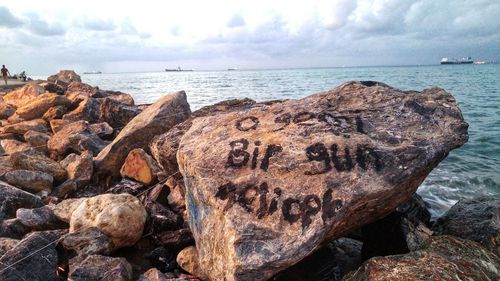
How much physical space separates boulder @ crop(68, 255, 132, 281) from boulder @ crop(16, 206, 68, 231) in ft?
4.42

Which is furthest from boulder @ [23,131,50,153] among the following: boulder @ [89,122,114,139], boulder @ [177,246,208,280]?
boulder @ [177,246,208,280]

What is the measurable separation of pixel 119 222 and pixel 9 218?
2018 millimetres

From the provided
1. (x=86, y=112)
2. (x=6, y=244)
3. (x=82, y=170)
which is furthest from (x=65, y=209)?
(x=86, y=112)

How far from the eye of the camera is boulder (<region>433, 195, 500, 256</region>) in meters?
4.68

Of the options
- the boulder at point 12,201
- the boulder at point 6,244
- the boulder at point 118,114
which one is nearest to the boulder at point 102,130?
the boulder at point 118,114

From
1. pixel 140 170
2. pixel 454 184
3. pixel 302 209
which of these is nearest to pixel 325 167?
pixel 302 209

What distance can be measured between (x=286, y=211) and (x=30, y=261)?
284 centimetres

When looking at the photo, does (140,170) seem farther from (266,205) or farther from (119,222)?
(266,205)

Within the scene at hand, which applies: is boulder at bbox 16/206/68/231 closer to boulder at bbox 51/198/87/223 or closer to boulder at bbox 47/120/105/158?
boulder at bbox 51/198/87/223

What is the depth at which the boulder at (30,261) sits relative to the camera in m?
3.96

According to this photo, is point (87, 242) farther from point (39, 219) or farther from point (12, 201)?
point (12, 201)

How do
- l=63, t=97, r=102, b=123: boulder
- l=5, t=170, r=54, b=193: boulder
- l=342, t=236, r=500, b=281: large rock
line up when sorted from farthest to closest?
l=63, t=97, r=102, b=123: boulder → l=5, t=170, r=54, b=193: boulder → l=342, t=236, r=500, b=281: large rock

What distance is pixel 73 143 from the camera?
887 centimetres

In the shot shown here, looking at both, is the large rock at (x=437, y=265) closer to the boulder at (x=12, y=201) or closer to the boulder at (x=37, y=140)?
the boulder at (x=12, y=201)
